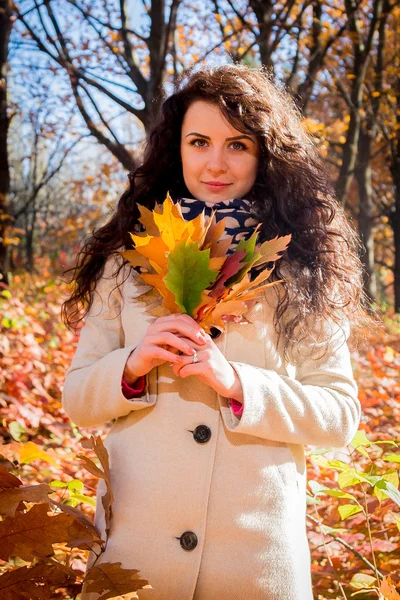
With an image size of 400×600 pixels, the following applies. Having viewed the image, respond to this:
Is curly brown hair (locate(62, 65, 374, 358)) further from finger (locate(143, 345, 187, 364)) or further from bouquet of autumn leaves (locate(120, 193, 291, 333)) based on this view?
finger (locate(143, 345, 187, 364))

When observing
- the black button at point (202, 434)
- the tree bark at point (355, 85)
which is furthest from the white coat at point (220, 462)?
the tree bark at point (355, 85)

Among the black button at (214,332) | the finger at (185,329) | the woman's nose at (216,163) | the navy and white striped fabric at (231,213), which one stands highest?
the woman's nose at (216,163)

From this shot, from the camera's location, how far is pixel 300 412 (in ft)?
4.96

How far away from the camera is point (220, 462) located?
1.52 meters

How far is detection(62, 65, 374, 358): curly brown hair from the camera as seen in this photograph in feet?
5.70

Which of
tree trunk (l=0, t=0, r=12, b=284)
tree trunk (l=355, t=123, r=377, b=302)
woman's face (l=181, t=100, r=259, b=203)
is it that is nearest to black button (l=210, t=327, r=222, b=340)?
woman's face (l=181, t=100, r=259, b=203)

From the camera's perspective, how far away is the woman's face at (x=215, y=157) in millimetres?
1789

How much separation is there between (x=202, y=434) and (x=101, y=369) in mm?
297

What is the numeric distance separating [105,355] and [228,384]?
391mm

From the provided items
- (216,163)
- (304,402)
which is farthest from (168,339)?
(216,163)

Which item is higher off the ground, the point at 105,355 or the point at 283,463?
the point at 105,355

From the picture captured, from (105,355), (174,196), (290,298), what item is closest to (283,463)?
(290,298)

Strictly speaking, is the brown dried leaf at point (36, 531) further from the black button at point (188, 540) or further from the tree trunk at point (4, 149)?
the tree trunk at point (4, 149)

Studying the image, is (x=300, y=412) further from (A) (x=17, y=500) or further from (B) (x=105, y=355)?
(A) (x=17, y=500)
